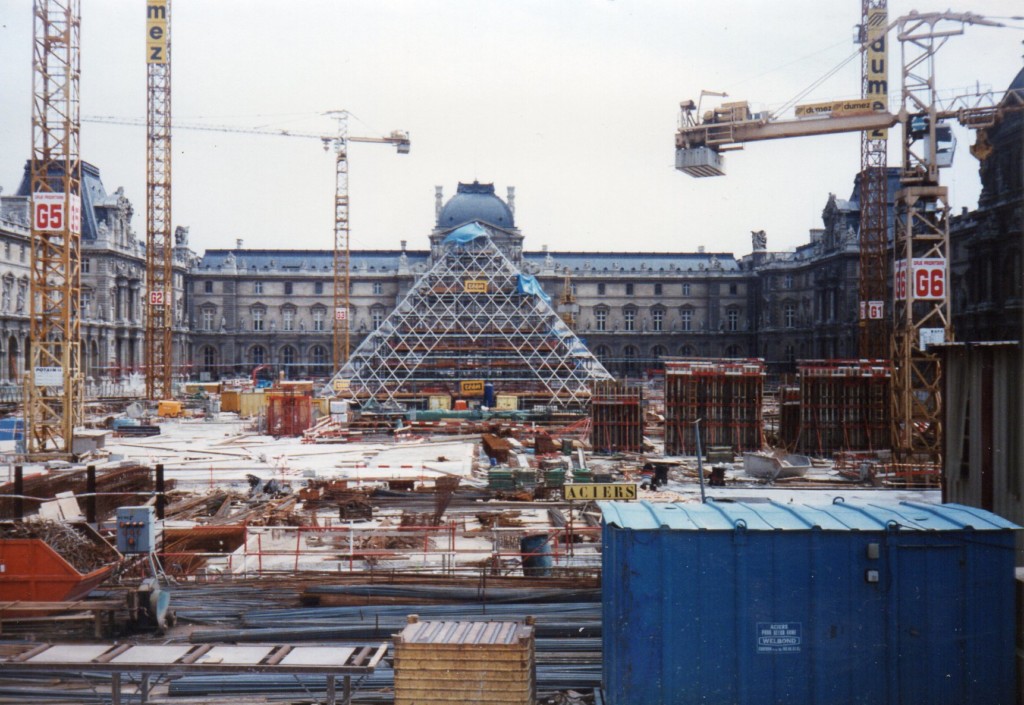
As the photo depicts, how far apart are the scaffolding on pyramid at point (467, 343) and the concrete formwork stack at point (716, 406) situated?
19.6 metres

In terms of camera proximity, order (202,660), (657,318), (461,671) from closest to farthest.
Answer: (202,660), (461,671), (657,318)

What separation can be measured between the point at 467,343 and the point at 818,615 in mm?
54635

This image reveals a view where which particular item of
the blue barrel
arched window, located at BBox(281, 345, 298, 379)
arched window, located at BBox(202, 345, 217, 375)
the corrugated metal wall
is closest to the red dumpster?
the blue barrel

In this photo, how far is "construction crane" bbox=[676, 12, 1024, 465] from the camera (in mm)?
33188

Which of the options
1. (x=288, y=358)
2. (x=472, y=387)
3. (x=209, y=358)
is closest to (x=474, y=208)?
(x=288, y=358)

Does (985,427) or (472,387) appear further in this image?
(472,387)

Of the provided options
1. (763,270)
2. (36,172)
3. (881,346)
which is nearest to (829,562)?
(36,172)

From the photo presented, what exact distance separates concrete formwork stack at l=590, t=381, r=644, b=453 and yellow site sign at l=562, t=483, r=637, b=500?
19.3 m

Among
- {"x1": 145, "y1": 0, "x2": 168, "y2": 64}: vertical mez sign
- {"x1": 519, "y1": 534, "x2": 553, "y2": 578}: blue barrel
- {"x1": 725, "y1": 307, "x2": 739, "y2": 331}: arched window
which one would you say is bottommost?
{"x1": 519, "y1": 534, "x2": 553, "y2": 578}: blue barrel

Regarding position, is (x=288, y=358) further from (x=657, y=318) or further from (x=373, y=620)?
(x=373, y=620)

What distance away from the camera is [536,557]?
17.3 m

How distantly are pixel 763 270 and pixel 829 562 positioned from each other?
8926cm

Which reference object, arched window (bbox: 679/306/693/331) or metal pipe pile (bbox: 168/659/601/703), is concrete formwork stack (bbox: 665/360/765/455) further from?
arched window (bbox: 679/306/693/331)

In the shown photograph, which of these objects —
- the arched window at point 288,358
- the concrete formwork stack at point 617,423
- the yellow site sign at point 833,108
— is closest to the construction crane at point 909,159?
the yellow site sign at point 833,108
